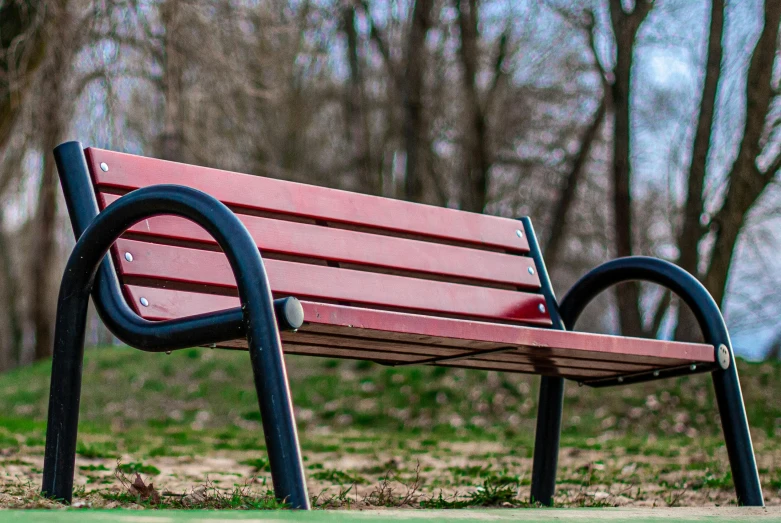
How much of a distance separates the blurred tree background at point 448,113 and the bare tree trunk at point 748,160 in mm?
22

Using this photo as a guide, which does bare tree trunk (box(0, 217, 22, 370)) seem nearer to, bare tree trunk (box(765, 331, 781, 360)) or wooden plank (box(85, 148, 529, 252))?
bare tree trunk (box(765, 331, 781, 360))

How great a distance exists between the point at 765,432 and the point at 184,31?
18.5ft

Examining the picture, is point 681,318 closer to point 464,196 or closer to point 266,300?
point 464,196

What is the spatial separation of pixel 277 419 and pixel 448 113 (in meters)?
14.8

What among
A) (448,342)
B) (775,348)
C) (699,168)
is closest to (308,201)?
(448,342)

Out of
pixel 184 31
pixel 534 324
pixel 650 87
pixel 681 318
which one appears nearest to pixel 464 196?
pixel 650 87

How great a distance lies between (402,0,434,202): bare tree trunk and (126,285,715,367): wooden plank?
28.4 feet

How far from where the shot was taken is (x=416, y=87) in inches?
461

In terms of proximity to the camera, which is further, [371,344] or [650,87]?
[650,87]

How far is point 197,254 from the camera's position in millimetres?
2701

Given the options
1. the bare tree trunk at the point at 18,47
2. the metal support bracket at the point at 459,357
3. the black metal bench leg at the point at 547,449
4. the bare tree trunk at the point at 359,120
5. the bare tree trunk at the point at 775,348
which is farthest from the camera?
the bare tree trunk at the point at 775,348

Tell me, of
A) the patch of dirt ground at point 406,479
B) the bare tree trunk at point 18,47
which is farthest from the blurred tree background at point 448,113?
the patch of dirt ground at point 406,479

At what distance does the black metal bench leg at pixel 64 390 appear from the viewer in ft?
7.93

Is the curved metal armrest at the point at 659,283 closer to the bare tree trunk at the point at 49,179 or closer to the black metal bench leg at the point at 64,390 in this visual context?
the black metal bench leg at the point at 64,390
